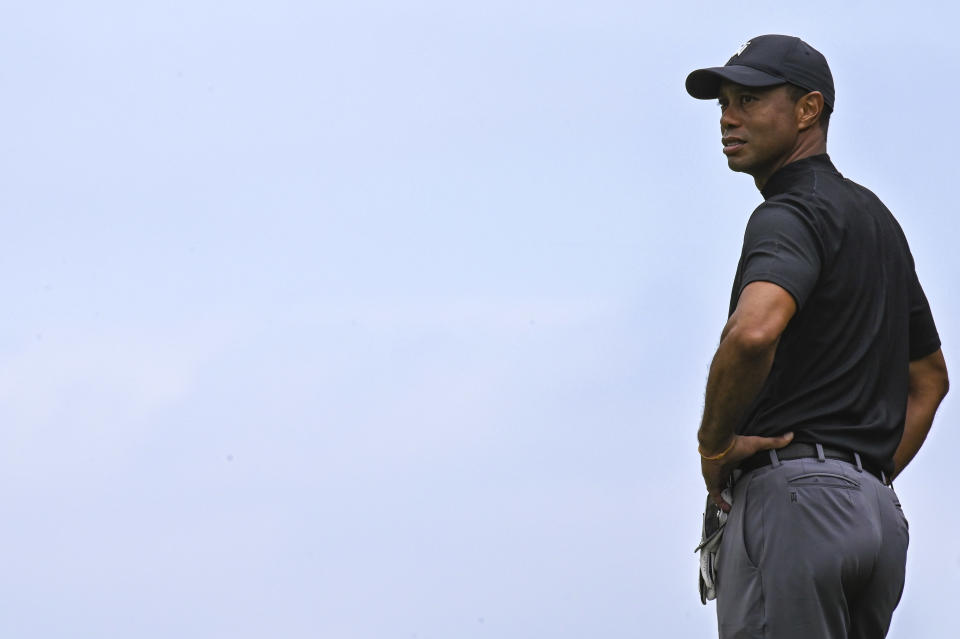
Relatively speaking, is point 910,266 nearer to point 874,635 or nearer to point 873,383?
point 873,383

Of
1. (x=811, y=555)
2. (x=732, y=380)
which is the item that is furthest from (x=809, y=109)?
(x=811, y=555)

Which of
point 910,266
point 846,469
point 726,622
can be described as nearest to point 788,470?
point 846,469

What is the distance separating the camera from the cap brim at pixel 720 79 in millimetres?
5078

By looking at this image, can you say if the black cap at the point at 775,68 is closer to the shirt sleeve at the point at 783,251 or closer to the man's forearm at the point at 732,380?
the shirt sleeve at the point at 783,251

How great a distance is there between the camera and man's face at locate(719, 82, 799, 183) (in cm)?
511

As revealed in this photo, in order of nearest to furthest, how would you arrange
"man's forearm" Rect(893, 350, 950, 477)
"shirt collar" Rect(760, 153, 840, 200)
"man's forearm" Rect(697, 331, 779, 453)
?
"man's forearm" Rect(697, 331, 779, 453) → "shirt collar" Rect(760, 153, 840, 200) → "man's forearm" Rect(893, 350, 950, 477)

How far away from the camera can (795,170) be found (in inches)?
199

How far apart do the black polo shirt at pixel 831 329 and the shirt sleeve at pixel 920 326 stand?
11.2 inches

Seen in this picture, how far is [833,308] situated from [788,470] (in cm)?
53

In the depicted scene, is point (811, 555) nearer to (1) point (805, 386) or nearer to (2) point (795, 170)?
(1) point (805, 386)

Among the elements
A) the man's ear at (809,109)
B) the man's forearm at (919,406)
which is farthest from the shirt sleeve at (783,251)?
the man's forearm at (919,406)

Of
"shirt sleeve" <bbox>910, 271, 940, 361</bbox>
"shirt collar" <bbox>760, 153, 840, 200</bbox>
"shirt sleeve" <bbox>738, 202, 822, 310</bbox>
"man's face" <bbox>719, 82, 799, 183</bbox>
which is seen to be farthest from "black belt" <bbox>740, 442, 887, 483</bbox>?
"man's face" <bbox>719, 82, 799, 183</bbox>

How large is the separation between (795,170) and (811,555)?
1.28m

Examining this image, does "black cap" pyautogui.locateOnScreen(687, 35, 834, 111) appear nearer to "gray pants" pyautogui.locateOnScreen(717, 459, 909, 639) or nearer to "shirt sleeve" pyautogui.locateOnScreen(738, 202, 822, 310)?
"shirt sleeve" pyautogui.locateOnScreen(738, 202, 822, 310)
